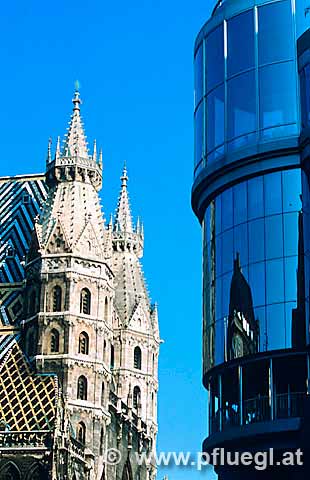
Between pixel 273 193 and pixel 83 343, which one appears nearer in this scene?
pixel 273 193

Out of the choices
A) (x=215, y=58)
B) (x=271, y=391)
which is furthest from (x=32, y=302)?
(x=271, y=391)

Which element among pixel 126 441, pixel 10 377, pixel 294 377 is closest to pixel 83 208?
pixel 10 377

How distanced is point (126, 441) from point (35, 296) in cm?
1305

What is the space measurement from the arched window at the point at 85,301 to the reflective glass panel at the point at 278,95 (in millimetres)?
24792

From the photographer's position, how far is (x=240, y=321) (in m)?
47.6

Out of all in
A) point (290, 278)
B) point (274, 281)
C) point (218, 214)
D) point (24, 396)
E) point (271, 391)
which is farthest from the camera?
point (24, 396)

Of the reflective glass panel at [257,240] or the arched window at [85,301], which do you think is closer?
the reflective glass panel at [257,240]

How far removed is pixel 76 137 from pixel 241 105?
1038 inches

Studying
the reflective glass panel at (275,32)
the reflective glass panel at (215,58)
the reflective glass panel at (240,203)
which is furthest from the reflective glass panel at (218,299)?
the reflective glass panel at (275,32)

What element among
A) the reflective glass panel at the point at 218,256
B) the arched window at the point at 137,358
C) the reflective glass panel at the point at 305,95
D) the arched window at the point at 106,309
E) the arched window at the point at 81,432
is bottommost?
the arched window at the point at 81,432

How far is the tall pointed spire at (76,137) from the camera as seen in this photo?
2916 inches

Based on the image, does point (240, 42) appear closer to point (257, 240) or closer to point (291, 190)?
point (291, 190)

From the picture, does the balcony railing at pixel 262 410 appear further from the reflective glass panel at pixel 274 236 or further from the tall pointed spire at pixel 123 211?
the tall pointed spire at pixel 123 211

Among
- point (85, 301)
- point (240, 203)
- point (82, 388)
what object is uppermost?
point (85, 301)
